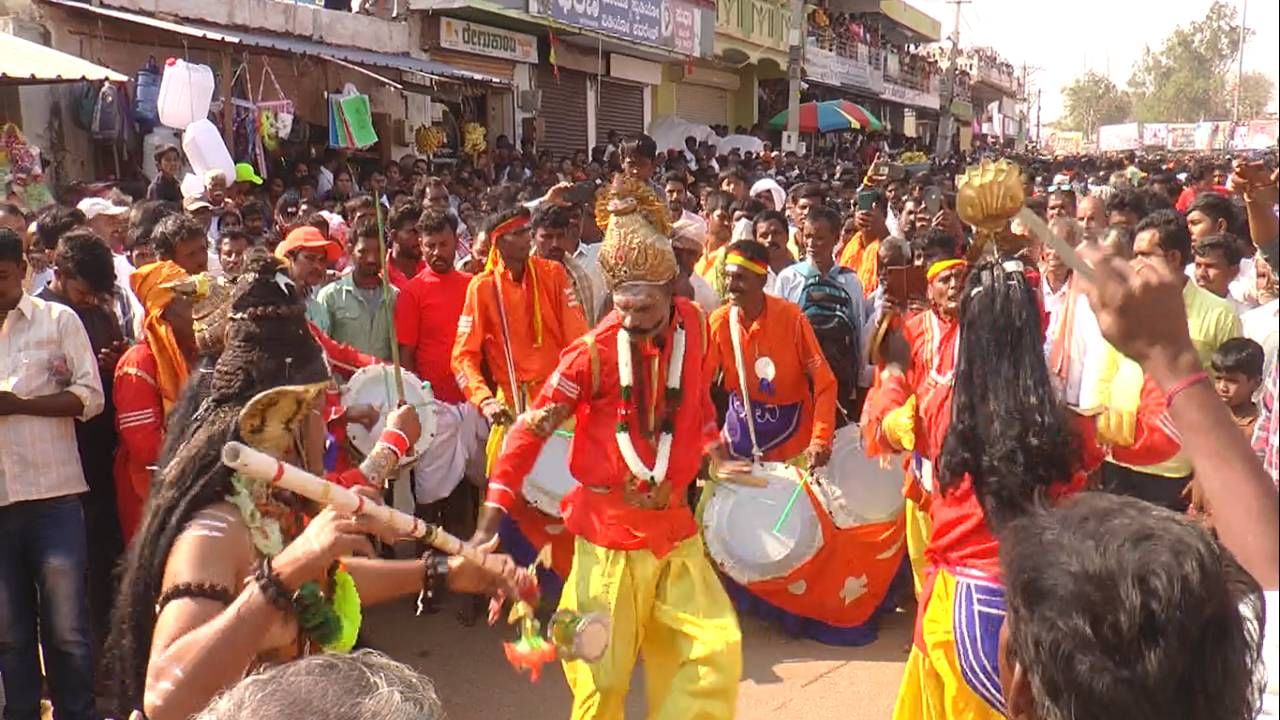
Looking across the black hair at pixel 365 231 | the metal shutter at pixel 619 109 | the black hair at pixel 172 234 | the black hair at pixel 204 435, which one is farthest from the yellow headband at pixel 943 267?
the metal shutter at pixel 619 109

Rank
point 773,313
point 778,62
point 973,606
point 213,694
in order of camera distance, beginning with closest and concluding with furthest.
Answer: point 213,694
point 973,606
point 773,313
point 778,62

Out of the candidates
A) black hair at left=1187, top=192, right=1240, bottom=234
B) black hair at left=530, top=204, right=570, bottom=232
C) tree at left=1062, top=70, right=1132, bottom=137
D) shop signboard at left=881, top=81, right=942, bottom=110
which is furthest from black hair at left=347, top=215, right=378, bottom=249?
shop signboard at left=881, top=81, right=942, bottom=110

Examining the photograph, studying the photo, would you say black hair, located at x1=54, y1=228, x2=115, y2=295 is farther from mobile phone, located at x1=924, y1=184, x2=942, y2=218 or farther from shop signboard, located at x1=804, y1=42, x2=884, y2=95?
shop signboard, located at x1=804, y1=42, x2=884, y2=95

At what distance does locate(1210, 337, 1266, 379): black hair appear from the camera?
13.5 feet

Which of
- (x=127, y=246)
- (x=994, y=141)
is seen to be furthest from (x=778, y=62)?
(x=994, y=141)

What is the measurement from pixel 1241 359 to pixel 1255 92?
3224mm

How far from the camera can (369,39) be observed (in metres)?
14.3

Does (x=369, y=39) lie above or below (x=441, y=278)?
above

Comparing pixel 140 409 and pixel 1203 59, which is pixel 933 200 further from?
pixel 140 409

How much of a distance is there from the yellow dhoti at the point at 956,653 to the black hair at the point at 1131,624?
113 centimetres

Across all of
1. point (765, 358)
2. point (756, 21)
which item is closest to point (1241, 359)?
point (765, 358)

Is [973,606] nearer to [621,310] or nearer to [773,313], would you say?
[621,310]

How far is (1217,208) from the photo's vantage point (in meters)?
6.28

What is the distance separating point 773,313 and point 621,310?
1625 millimetres
